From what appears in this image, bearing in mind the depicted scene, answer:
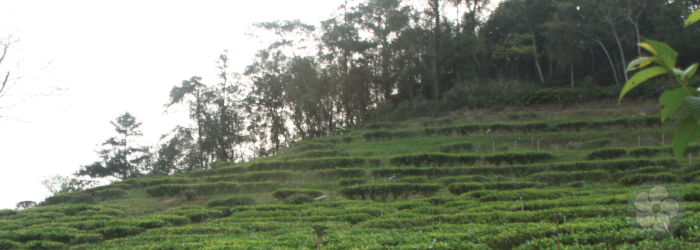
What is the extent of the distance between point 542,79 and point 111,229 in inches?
1416

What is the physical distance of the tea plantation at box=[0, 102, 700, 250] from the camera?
25.0ft

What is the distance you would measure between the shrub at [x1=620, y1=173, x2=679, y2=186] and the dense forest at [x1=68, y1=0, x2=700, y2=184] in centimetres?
1795

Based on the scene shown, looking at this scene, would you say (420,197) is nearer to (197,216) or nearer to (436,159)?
(436,159)

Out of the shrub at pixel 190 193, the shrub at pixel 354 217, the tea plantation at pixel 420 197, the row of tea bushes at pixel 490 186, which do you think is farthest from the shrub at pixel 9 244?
the row of tea bushes at pixel 490 186

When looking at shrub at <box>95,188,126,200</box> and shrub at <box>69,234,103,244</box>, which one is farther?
shrub at <box>95,188,126,200</box>

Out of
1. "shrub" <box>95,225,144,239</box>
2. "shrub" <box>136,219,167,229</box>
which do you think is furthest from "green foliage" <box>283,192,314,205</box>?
"shrub" <box>95,225,144,239</box>

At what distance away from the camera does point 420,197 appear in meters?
16.5

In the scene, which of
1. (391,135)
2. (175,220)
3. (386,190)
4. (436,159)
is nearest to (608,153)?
(436,159)

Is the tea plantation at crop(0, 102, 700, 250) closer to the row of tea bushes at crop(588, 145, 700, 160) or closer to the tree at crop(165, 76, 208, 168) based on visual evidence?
the row of tea bushes at crop(588, 145, 700, 160)

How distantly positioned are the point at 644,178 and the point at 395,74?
27.9m

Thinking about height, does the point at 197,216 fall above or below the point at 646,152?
below

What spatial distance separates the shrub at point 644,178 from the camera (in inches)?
564

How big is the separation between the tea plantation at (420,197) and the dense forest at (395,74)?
690 centimetres

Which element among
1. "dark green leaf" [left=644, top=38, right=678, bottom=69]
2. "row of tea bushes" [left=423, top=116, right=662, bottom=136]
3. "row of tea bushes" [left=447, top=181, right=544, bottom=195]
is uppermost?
"row of tea bushes" [left=423, top=116, right=662, bottom=136]
